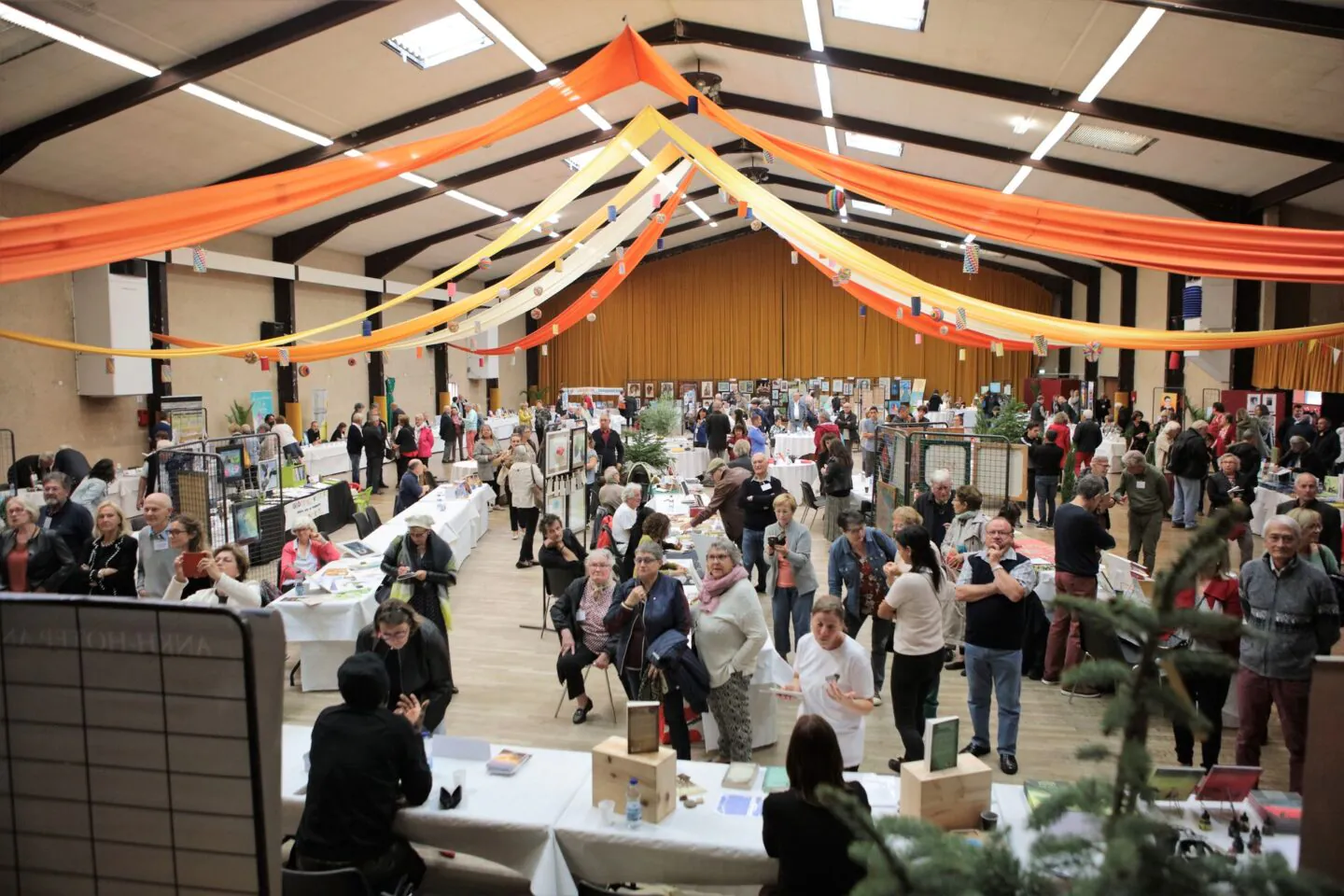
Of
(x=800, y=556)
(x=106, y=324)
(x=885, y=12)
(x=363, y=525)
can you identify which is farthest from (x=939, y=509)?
(x=106, y=324)

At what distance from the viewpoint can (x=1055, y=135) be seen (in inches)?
394

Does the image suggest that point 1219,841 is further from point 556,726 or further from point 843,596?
point 556,726

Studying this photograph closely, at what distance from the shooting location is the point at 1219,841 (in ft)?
9.01

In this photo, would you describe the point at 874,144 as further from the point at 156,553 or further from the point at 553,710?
the point at 156,553

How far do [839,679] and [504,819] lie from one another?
55.8 inches

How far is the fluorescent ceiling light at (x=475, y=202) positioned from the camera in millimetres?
14091

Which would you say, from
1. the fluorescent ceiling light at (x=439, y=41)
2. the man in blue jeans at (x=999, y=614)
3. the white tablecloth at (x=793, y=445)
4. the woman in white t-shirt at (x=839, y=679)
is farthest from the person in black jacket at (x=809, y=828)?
the white tablecloth at (x=793, y=445)

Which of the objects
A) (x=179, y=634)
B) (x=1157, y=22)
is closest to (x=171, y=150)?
(x=1157, y=22)

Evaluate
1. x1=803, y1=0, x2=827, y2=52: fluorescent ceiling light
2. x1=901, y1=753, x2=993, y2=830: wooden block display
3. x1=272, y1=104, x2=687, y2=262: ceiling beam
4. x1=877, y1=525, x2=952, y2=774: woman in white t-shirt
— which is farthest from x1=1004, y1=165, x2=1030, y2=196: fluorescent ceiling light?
x1=901, y1=753, x2=993, y2=830: wooden block display

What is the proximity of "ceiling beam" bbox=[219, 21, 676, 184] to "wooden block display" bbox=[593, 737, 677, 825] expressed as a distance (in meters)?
8.13

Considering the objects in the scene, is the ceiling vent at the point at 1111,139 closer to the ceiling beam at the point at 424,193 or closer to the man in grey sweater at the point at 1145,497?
the man in grey sweater at the point at 1145,497

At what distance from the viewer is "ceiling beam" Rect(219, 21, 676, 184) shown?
962 centimetres

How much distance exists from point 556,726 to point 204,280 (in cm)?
1075

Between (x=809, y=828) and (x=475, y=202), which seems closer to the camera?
(x=809, y=828)
